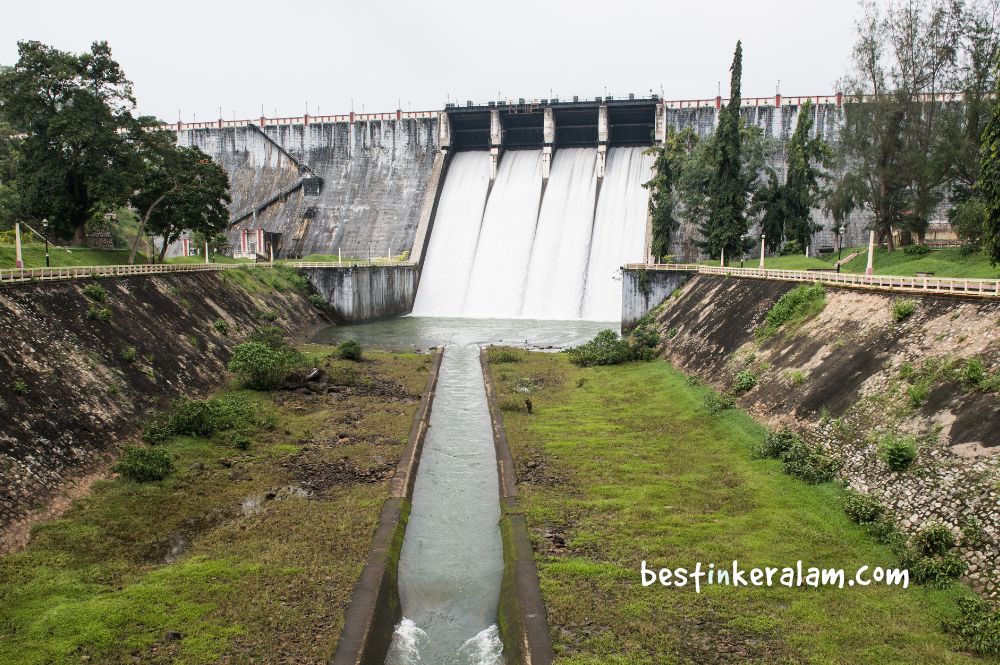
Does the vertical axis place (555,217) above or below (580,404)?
above

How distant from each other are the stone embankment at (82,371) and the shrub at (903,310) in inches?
863

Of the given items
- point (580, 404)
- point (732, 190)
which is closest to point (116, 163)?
point (580, 404)

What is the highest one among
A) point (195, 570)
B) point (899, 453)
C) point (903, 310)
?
point (903, 310)

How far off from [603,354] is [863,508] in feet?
70.5

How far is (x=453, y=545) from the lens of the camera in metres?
15.8

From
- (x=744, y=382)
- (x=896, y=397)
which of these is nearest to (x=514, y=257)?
(x=744, y=382)

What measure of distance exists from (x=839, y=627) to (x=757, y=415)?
1119 centimetres

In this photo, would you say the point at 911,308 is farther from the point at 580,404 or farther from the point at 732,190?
the point at 732,190

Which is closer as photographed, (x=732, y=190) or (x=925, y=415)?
(x=925, y=415)

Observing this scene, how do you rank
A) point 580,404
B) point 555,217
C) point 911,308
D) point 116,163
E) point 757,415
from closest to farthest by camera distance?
point 911,308
point 757,415
point 580,404
point 116,163
point 555,217

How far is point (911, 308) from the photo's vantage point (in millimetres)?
19562

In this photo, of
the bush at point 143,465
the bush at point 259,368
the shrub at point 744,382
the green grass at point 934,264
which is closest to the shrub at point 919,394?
the shrub at point 744,382

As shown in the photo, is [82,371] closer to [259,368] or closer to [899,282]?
[259,368]

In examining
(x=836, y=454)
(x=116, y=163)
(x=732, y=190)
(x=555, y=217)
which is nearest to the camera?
(x=836, y=454)
